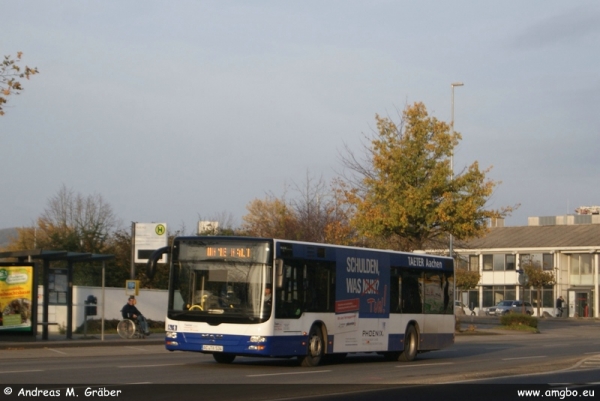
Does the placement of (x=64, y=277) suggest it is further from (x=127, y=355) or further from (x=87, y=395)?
(x=87, y=395)

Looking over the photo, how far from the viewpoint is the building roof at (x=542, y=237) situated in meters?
83.1

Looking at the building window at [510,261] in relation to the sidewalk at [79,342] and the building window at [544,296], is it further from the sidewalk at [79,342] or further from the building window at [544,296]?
the sidewalk at [79,342]

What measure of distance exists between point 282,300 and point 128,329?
12.3 metres

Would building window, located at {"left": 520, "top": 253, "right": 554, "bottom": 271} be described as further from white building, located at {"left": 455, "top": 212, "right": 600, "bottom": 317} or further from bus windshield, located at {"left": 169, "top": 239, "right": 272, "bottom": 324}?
bus windshield, located at {"left": 169, "top": 239, "right": 272, "bottom": 324}

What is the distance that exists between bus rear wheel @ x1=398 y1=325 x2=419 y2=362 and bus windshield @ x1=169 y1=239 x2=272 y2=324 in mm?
6216

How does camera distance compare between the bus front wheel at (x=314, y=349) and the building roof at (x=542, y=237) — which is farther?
the building roof at (x=542, y=237)

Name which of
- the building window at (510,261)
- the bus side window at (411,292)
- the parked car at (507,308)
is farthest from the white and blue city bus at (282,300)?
the building window at (510,261)

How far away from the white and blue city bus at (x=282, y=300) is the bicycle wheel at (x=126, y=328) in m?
9.67

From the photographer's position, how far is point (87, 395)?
1293 cm

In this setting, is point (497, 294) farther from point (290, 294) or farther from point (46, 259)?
point (290, 294)

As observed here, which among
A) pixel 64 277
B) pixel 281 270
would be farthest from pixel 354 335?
pixel 64 277

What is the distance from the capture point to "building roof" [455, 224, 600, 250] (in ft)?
273

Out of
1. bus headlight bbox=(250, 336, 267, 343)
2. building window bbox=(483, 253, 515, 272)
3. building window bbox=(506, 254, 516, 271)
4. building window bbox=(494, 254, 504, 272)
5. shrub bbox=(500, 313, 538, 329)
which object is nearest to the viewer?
bus headlight bbox=(250, 336, 267, 343)

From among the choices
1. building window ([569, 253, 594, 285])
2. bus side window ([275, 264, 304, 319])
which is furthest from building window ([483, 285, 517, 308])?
A: bus side window ([275, 264, 304, 319])
